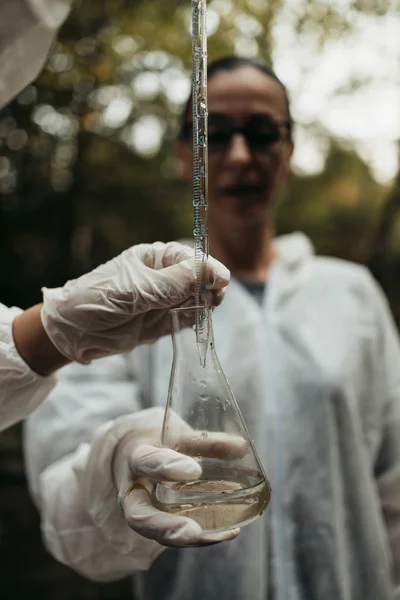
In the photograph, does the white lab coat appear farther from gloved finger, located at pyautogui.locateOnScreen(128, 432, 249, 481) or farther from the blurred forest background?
the blurred forest background

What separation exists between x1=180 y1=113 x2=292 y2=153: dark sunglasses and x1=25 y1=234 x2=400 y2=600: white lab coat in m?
0.36

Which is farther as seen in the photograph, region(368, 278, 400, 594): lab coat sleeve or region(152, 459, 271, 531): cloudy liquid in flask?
region(368, 278, 400, 594): lab coat sleeve

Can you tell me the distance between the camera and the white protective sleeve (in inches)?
33.1

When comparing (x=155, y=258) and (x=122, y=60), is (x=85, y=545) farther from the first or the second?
(x=122, y=60)

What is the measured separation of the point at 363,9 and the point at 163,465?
252cm

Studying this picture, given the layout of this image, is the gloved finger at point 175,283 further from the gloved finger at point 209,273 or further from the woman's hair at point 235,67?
the woman's hair at point 235,67

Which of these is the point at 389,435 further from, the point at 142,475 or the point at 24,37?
the point at 24,37

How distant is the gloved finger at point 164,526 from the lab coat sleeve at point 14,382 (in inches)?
8.1

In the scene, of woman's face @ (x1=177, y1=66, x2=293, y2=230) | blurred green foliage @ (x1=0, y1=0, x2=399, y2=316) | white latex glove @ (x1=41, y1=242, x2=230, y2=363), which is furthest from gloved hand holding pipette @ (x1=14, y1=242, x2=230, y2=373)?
blurred green foliage @ (x1=0, y1=0, x2=399, y2=316)

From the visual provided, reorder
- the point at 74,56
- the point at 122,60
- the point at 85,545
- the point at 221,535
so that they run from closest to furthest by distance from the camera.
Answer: the point at 221,535 < the point at 85,545 < the point at 74,56 < the point at 122,60

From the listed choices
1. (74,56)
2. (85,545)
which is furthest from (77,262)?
(85,545)

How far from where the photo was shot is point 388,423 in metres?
1.44

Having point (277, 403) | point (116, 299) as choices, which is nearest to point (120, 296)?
point (116, 299)

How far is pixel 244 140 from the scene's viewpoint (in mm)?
1370
